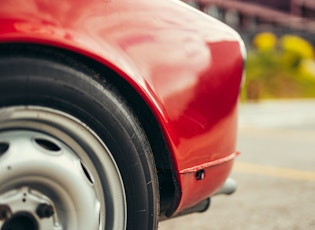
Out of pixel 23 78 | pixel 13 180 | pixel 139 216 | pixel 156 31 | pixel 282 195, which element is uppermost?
pixel 156 31

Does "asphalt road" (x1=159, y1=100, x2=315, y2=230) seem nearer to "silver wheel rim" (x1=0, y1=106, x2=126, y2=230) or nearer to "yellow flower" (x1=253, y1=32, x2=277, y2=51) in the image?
"silver wheel rim" (x1=0, y1=106, x2=126, y2=230)

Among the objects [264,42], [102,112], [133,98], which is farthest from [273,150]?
[264,42]

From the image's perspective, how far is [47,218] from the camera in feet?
6.13

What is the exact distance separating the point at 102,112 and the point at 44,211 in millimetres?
371

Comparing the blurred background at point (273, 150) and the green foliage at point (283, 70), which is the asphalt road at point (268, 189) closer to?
the blurred background at point (273, 150)

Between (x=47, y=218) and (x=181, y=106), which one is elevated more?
(x=181, y=106)

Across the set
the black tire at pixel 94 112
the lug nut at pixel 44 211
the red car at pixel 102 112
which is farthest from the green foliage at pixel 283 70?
the lug nut at pixel 44 211

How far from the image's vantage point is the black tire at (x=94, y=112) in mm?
1817

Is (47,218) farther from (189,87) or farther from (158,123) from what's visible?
(189,87)

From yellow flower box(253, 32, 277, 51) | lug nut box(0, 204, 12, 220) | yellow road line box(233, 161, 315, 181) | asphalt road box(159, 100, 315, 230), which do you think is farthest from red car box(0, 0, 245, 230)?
yellow flower box(253, 32, 277, 51)

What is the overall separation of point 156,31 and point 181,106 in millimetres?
295

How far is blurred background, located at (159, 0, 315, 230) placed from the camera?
353 cm

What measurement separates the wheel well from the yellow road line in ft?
→ 9.30

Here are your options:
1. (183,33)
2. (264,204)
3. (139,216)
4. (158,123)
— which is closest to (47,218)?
(139,216)
